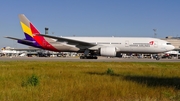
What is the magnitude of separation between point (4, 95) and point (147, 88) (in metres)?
4.99

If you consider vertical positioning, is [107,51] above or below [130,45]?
below

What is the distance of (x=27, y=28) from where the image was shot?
45.1 metres

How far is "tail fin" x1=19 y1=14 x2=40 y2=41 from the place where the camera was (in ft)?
146

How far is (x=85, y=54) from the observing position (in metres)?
42.6

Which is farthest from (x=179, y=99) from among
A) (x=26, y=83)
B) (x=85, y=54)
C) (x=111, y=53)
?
(x=85, y=54)

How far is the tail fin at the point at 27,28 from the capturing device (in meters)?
44.5

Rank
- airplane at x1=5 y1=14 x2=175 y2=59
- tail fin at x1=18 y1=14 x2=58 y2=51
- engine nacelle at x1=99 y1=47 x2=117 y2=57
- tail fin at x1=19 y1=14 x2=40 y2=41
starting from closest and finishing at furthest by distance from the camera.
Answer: engine nacelle at x1=99 y1=47 x2=117 y2=57 → airplane at x1=5 y1=14 x2=175 y2=59 → tail fin at x1=18 y1=14 x2=58 y2=51 → tail fin at x1=19 y1=14 x2=40 y2=41

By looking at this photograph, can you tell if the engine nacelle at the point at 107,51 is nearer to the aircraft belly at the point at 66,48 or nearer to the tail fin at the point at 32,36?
the aircraft belly at the point at 66,48

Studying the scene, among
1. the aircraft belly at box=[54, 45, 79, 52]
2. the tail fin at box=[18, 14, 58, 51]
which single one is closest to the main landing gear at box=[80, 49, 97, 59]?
the aircraft belly at box=[54, 45, 79, 52]

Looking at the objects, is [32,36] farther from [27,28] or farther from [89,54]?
[89,54]

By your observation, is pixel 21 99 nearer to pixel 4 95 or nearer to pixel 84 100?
pixel 4 95

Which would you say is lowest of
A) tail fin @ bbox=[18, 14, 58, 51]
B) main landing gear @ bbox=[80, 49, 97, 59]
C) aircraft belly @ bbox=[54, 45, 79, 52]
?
main landing gear @ bbox=[80, 49, 97, 59]

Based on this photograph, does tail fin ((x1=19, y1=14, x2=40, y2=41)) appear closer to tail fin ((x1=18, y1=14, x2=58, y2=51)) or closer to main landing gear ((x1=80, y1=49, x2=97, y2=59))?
tail fin ((x1=18, y1=14, x2=58, y2=51))

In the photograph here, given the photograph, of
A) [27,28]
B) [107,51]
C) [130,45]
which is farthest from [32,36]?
[130,45]
